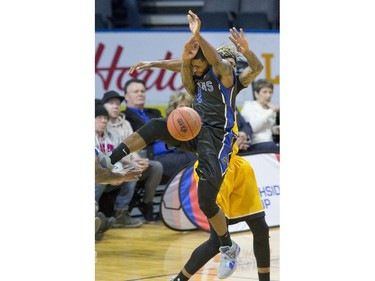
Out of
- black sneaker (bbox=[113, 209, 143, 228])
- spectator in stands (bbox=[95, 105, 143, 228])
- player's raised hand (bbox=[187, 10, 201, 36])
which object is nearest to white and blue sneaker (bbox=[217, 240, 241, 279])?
player's raised hand (bbox=[187, 10, 201, 36])

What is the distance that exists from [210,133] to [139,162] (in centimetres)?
430

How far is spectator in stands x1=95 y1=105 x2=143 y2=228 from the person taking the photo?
9734 mm

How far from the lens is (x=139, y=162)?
10289mm

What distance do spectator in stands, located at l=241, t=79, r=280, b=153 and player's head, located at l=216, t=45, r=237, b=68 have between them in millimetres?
4901

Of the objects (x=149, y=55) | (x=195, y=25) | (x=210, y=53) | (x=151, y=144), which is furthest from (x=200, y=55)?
(x=149, y=55)

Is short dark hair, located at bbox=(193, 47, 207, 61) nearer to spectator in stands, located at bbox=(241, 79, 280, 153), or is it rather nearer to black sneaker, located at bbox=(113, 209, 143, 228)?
black sneaker, located at bbox=(113, 209, 143, 228)

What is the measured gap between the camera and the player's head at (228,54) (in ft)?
20.6

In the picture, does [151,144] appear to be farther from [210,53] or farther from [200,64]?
[210,53]

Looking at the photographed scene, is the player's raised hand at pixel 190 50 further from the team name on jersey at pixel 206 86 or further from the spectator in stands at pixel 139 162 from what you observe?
the spectator in stands at pixel 139 162

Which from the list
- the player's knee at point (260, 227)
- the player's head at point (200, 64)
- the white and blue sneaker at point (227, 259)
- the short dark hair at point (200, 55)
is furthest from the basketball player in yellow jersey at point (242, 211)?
the short dark hair at point (200, 55)

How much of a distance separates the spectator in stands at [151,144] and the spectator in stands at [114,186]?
2.27 ft

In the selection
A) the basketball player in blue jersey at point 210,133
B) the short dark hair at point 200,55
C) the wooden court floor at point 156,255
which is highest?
the short dark hair at point 200,55
